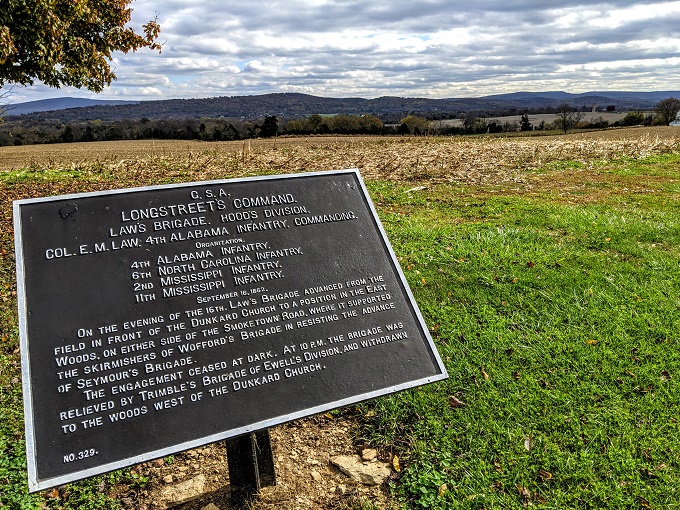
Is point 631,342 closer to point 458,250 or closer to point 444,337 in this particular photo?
point 444,337

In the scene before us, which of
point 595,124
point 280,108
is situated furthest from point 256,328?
point 280,108

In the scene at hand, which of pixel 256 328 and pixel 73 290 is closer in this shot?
pixel 73 290

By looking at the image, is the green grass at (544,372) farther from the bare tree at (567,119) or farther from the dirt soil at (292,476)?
the bare tree at (567,119)

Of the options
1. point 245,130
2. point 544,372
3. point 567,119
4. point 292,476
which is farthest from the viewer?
point 567,119

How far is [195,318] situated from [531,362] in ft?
11.4

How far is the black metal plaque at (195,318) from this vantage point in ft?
9.11

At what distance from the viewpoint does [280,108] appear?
10694 centimetres

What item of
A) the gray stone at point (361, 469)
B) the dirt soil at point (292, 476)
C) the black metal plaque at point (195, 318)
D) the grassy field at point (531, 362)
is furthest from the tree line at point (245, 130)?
the gray stone at point (361, 469)

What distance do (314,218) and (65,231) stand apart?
1686 mm

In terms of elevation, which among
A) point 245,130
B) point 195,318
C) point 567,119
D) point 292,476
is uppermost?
point 567,119

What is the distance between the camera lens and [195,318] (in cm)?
316

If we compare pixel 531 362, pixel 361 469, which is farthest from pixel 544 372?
pixel 361 469

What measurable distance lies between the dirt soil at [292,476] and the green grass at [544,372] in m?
0.30

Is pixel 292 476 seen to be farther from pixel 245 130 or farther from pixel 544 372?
pixel 245 130
